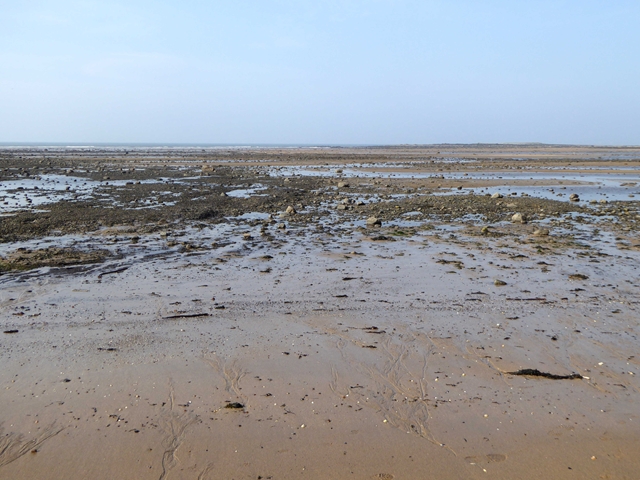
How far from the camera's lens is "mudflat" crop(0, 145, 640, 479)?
4785 millimetres

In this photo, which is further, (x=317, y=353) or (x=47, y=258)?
(x=47, y=258)

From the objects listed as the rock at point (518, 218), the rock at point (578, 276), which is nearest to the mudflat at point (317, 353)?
the rock at point (578, 276)

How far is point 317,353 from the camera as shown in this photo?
693 cm

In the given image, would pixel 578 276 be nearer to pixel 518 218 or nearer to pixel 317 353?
pixel 317 353

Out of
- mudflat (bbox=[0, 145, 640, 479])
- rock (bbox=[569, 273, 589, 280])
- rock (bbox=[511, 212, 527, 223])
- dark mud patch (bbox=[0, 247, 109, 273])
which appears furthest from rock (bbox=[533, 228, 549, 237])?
dark mud patch (bbox=[0, 247, 109, 273])

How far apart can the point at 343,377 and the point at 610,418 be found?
3036 millimetres

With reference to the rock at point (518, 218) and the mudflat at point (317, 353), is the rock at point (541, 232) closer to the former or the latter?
the mudflat at point (317, 353)

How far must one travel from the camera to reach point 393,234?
15.3 metres

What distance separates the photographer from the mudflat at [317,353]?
479 cm

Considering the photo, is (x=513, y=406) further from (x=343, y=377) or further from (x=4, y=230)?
(x=4, y=230)

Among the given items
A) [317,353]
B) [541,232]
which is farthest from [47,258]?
[541,232]

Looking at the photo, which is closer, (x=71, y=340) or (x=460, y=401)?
(x=460, y=401)

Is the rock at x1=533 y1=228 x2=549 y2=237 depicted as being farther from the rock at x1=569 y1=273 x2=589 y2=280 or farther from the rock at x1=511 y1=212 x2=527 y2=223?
the rock at x1=569 y1=273 x2=589 y2=280

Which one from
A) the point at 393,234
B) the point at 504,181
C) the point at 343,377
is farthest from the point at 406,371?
the point at 504,181
